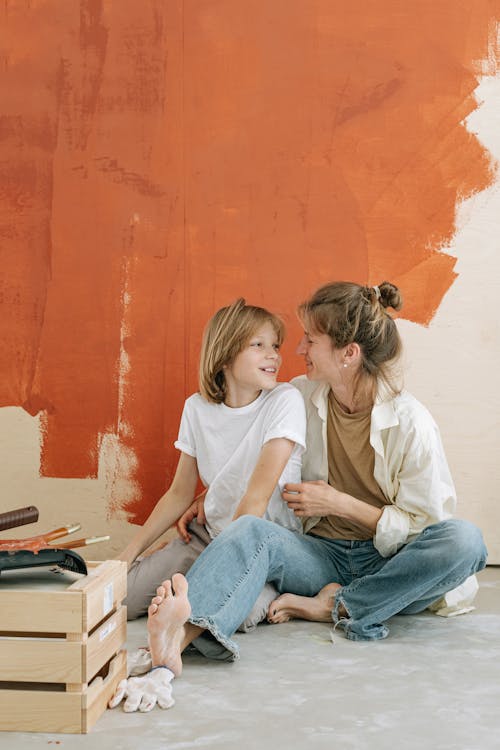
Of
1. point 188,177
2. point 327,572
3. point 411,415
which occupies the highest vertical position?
point 188,177

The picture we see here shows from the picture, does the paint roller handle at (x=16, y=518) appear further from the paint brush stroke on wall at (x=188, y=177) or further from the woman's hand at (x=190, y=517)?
the paint brush stroke on wall at (x=188, y=177)

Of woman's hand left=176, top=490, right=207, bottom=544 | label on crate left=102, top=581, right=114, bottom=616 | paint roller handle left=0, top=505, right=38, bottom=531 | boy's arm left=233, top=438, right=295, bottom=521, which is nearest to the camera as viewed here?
label on crate left=102, top=581, right=114, bottom=616

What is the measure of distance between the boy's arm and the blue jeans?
84mm

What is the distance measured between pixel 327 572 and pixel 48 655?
0.95 meters

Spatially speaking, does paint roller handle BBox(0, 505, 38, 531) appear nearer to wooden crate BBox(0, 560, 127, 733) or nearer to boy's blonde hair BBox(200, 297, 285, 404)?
wooden crate BBox(0, 560, 127, 733)

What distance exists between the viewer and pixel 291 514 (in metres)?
2.36

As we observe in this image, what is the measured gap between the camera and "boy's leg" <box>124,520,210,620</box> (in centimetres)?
230

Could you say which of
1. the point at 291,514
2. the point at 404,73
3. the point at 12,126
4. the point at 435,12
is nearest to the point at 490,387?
the point at 291,514

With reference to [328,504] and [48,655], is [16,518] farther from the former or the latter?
[328,504]

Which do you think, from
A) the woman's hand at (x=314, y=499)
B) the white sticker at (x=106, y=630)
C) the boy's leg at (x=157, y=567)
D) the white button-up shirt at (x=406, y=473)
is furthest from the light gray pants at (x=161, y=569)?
the white sticker at (x=106, y=630)

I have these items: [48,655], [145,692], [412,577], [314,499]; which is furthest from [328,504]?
[48,655]

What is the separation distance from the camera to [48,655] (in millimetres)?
1472

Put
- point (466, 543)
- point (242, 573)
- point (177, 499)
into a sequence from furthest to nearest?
point (177, 499) → point (466, 543) → point (242, 573)

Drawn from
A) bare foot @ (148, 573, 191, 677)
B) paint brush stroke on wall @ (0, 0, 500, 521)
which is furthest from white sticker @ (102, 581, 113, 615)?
paint brush stroke on wall @ (0, 0, 500, 521)
